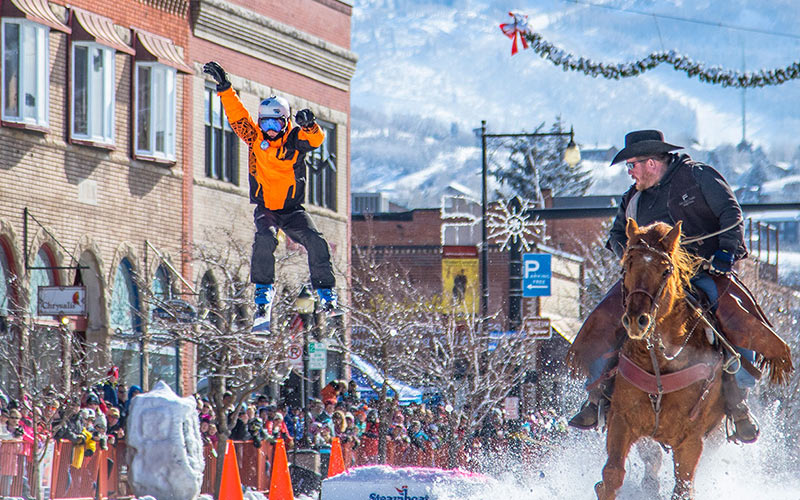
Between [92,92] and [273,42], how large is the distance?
7162mm

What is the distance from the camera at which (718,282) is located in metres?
12.2

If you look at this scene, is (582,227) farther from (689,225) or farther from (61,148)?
(689,225)

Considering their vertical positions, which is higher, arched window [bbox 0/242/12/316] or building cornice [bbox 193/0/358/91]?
building cornice [bbox 193/0/358/91]

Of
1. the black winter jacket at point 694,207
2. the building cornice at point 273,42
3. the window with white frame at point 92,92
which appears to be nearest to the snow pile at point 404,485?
the black winter jacket at point 694,207

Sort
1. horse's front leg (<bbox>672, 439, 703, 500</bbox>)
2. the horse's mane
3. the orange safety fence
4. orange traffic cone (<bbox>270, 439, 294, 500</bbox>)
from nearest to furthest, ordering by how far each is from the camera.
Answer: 1. the horse's mane
2. horse's front leg (<bbox>672, 439, 703, 500</bbox>)
3. the orange safety fence
4. orange traffic cone (<bbox>270, 439, 294, 500</bbox>)

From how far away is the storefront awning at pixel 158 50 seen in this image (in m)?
31.7

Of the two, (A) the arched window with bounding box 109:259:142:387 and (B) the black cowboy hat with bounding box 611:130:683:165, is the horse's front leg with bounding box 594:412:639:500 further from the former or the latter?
(A) the arched window with bounding box 109:259:142:387

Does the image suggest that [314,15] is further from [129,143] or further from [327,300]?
[327,300]

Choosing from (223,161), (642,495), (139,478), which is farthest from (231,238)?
(642,495)

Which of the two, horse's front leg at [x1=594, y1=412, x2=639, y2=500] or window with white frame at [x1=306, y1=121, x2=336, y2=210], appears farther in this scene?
window with white frame at [x1=306, y1=121, x2=336, y2=210]

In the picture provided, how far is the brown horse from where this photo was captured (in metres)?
11.3

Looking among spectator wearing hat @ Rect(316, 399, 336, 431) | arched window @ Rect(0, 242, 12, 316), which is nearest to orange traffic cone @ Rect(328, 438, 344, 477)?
spectator wearing hat @ Rect(316, 399, 336, 431)

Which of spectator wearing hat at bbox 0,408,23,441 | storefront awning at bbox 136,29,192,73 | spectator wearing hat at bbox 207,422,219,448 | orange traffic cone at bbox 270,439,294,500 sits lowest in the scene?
orange traffic cone at bbox 270,439,294,500

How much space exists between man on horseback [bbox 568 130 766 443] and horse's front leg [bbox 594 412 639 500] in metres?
0.50
